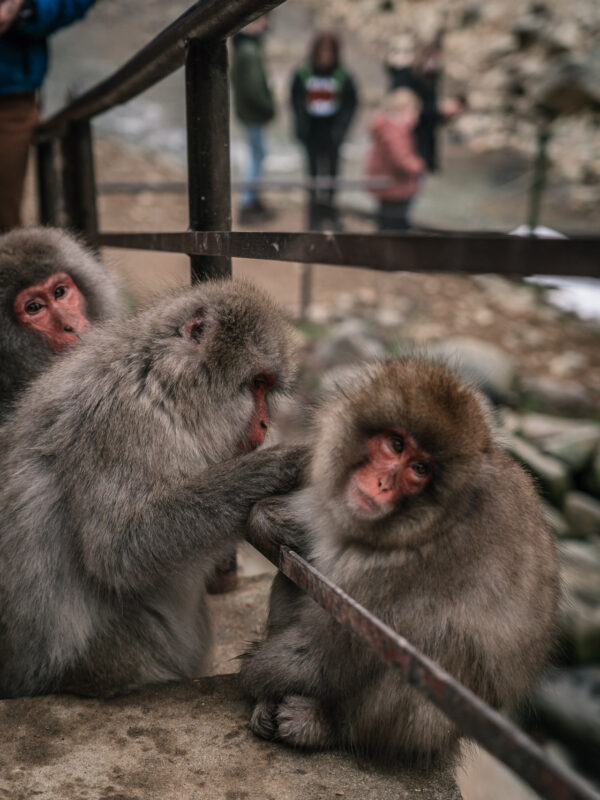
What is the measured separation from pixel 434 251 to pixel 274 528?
81cm

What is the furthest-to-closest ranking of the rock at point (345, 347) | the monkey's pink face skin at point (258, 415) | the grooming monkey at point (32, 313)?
the rock at point (345, 347) < the grooming monkey at point (32, 313) < the monkey's pink face skin at point (258, 415)

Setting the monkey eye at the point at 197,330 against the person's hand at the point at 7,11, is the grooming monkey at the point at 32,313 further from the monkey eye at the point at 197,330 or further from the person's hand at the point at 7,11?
the person's hand at the point at 7,11

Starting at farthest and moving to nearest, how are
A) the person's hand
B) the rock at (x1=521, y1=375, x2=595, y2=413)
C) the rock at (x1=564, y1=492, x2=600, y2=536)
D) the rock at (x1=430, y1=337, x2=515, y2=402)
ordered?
the rock at (x1=521, y1=375, x2=595, y2=413) < the rock at (x1=430, y1=337, x2=515, y2=402) < the rock at (x1=564, y1=492, x2=600, y2=536) < the person's hand

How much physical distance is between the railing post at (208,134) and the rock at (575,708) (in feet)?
11.0

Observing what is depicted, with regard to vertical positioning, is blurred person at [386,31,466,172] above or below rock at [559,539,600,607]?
above

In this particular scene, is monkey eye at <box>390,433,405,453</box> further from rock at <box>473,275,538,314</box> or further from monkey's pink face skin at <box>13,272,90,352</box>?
rock at <box>473,275,538,314</box>

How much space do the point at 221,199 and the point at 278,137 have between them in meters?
14.0

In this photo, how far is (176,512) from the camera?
5.88 feet

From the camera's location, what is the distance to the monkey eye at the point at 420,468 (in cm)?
160

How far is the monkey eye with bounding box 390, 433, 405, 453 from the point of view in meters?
1.62

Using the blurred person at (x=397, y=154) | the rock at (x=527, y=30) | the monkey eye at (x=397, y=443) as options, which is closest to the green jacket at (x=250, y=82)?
the blurred person at (x=397, y=154)

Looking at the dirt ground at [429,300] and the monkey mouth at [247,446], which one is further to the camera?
the dirt ground at [429,300]

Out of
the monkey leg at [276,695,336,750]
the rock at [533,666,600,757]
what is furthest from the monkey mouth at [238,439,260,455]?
the rock at [533,666,600,757]

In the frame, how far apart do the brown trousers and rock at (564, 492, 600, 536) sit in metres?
4.02
